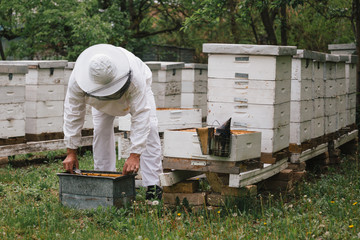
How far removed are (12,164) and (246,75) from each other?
4400 mm

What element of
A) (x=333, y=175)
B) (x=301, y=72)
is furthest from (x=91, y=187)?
(x=333, y=175)

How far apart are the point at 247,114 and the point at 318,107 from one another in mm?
2118

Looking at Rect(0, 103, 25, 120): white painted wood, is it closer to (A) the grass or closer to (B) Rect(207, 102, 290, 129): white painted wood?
(A) the grass

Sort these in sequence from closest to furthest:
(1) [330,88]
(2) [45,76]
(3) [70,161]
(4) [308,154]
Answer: (3) [70,161] → (4) [308,154] → (1) [330,88] → (2) [45,76]

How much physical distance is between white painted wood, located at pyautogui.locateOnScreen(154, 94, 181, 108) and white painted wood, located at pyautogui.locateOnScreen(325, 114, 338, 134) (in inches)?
113

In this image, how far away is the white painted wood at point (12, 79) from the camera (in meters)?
7.41

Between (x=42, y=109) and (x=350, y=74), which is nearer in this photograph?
(x=42, y=109)

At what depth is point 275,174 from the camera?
5.95 meters

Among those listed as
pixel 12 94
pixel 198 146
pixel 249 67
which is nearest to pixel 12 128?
pixel 12 94

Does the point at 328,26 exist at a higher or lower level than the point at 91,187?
higher

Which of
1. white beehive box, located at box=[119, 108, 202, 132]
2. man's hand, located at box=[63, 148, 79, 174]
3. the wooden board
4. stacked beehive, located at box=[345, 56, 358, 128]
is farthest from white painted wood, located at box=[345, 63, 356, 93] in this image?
man's hand, located at box=[63, 148, 79, 174]

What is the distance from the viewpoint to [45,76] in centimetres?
818

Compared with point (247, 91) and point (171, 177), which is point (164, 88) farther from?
point (171, 177)

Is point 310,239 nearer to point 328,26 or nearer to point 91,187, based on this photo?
point 91,187
